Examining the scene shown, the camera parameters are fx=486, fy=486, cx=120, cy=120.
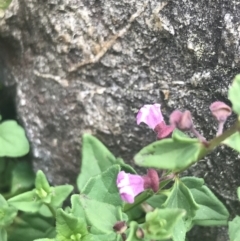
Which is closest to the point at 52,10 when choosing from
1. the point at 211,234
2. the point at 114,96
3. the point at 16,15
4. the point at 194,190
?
the point at 16,15

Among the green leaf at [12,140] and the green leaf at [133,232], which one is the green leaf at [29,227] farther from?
the green leaf at [133,232]

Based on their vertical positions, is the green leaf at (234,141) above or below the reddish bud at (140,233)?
above

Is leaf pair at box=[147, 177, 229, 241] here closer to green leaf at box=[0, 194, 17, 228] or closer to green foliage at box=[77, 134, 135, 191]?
green foliage at box=[77, 134, 135, 191]

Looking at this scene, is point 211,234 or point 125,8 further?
point 211,234

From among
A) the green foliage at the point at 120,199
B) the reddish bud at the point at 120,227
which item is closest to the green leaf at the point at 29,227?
the green foliage at the point at 120,199

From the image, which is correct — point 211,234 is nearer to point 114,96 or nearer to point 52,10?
point 114,96
